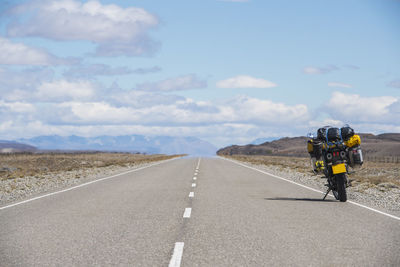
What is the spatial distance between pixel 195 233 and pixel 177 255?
1587mm

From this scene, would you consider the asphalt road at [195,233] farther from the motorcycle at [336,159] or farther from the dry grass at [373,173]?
the dry grass at [373,173]

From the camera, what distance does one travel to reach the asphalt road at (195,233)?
6074 millimetres

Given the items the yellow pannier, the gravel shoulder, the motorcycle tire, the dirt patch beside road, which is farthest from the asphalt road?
the dirt patch beside road

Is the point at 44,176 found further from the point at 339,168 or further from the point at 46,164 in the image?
the point at 46,164

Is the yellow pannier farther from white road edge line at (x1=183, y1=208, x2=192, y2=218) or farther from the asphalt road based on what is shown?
white road edge line at (x1=183, y1=208, x2=192, y2=218)

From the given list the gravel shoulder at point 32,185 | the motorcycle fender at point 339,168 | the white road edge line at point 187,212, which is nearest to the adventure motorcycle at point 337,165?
the motorcycle fender at point 339,168

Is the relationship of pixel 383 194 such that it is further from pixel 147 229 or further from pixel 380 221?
pixel 147 229

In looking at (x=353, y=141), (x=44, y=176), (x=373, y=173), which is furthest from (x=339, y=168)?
(x=373, y=173)

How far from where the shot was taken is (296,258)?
608 cm

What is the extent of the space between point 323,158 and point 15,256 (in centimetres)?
860

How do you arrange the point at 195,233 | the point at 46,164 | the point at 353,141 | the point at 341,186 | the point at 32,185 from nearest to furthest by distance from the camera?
the point at 195,233 → the point at 353,141 → the point at 341,186 → the point at 32,185 → the point at 46,164

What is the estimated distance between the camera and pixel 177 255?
6199mm

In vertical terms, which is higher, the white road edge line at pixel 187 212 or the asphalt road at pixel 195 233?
the white road edge line at pixel 187 212

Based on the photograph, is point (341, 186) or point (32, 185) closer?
point (341, 186)
